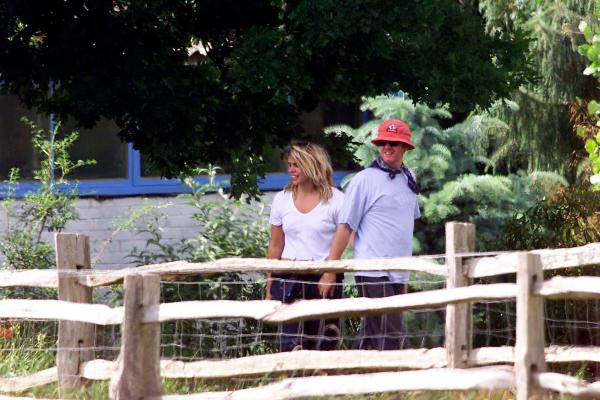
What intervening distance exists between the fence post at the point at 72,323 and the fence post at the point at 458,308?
→ 2.00 m

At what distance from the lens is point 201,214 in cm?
1091

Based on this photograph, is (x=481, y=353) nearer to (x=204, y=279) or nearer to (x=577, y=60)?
(x=204, y=279)

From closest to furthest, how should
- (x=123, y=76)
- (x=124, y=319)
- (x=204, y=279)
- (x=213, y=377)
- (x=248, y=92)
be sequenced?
(x=124, y=319) < (x=213, y=377) < (x=123, y=76) < (x=248, y=92) < (x=204, y=279)

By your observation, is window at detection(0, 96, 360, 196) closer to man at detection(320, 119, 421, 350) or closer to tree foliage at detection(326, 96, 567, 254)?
tree foliage at detection(326, 96, 567, 254)

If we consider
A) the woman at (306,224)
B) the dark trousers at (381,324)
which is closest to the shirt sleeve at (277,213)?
the woman at (306,224)

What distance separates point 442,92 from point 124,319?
289 cm

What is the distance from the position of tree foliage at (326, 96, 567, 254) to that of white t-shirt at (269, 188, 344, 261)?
4.09 meters

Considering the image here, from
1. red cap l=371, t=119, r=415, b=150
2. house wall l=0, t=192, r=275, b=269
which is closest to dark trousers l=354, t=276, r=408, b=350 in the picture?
red cap l=371, t=119, r=415, b=150

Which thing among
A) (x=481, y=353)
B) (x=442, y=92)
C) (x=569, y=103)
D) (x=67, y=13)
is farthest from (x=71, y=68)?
(x=569, y=103)

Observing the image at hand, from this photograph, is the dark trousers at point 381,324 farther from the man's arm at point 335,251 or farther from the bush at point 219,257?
the bush at point 219,257

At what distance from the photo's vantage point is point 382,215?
7422 millimetres

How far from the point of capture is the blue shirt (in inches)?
291

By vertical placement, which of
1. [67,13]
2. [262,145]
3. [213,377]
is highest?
[67,13]

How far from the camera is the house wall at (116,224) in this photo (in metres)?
11.8
